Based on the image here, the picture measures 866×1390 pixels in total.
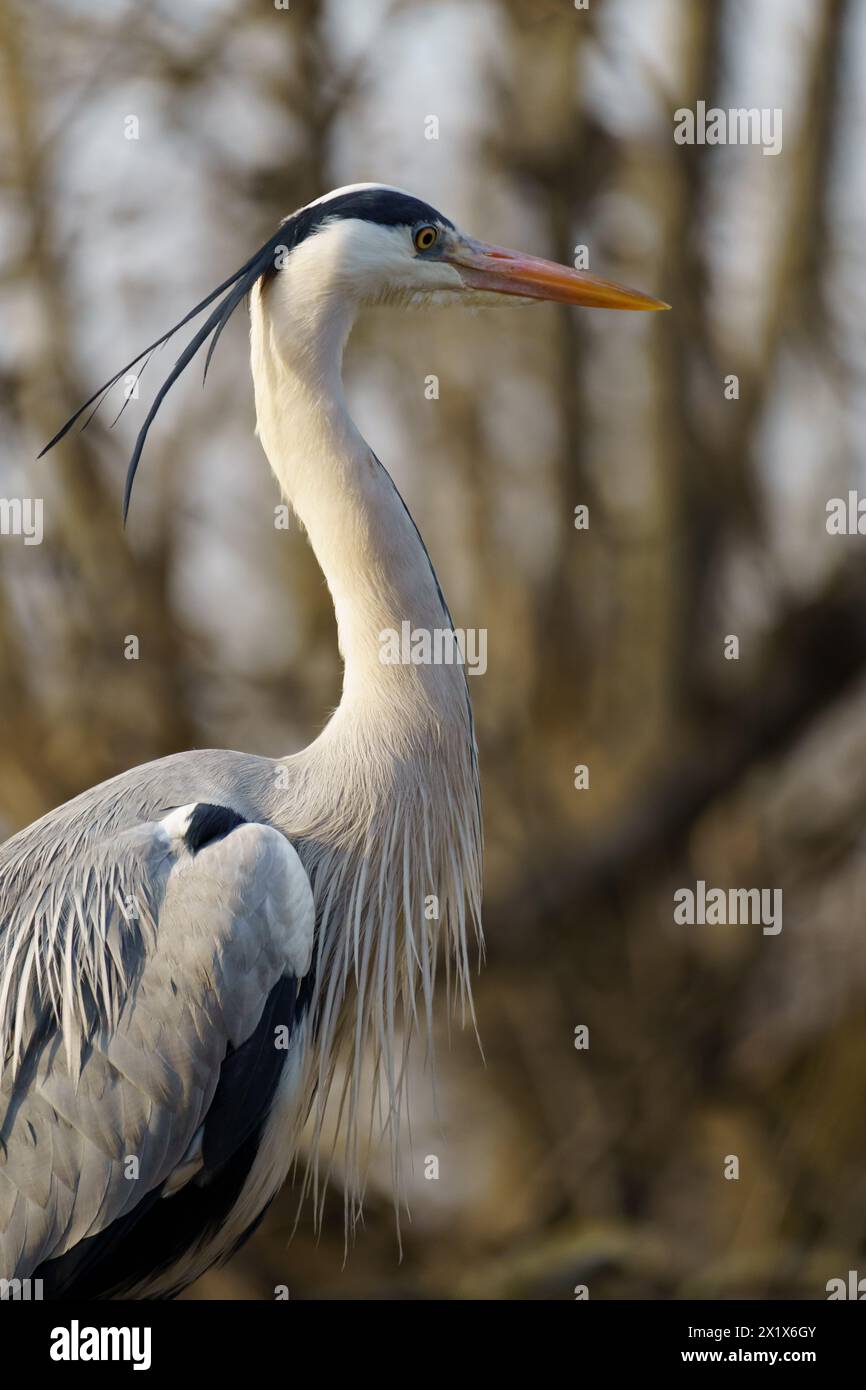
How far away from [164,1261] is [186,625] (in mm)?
3917

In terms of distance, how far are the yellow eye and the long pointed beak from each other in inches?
2.1

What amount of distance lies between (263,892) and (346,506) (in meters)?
0.81

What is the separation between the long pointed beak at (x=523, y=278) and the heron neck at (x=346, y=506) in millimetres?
302

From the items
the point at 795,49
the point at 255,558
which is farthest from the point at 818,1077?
the point at 795,49

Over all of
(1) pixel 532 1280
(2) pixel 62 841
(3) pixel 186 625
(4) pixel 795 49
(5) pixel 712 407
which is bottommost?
(1) pixel 532 1280

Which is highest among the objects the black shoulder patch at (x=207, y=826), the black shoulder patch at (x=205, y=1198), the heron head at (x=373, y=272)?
the heron head at (x=373, y=272)

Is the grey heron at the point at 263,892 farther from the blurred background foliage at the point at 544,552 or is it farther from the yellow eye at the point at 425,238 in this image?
the blurred background foliage at the point at 544,552

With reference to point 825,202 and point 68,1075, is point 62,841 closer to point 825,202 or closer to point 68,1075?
point 68,1075

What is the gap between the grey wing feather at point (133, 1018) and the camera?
268cm

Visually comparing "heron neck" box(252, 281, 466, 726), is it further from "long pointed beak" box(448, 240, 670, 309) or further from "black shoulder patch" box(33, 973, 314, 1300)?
"black shoulder patch" box(33, 973, 314, 1300)

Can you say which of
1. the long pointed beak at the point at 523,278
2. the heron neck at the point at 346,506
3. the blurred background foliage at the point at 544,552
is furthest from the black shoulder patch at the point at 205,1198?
the blurred background foliage at the point at 544,552

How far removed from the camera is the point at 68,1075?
2.74 meters

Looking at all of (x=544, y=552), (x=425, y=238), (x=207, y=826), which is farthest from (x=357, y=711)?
(x=544, y=552)

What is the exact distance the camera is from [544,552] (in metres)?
6.52
